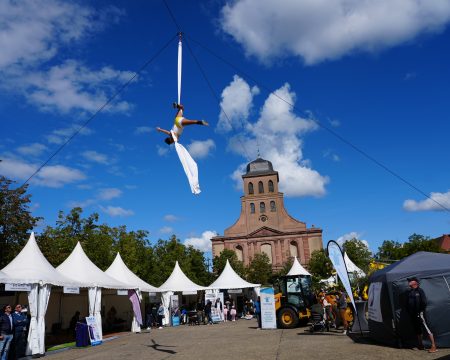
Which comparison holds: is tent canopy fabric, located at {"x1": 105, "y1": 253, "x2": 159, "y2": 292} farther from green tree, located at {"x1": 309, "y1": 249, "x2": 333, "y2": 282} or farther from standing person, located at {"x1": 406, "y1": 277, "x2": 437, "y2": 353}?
green tree, located at {"x1": 309, "y1": 249, "x2": 333, "y2": 282}

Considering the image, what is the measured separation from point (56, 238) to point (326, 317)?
24.6 m

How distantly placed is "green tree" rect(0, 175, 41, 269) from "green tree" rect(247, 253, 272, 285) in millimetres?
37828

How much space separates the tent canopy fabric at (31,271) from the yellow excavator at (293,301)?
896 cm

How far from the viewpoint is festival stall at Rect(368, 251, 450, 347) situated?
30.5ft

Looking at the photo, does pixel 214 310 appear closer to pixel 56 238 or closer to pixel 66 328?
pixel 66 328

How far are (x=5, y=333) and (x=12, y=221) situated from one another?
15.2 meters

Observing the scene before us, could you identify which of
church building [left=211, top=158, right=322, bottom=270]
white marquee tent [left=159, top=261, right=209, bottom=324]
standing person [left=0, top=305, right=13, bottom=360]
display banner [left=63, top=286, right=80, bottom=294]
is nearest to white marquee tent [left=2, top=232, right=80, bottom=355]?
display banner [left=63, top=286, right=80, bottom=294]

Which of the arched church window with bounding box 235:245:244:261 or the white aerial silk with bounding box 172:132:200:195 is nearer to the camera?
the white aerial silk with bounding box 172:132:200:195

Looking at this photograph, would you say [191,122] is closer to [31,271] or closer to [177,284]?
[31,271]

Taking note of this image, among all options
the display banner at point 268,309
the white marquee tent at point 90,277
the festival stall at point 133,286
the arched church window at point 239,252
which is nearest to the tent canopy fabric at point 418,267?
the display banner at point 268,309

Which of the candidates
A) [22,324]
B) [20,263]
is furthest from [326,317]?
[20,263]

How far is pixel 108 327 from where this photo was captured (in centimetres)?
2466

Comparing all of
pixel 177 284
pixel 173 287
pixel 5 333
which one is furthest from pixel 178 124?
pixel 177 284

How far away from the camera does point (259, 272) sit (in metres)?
57.8
